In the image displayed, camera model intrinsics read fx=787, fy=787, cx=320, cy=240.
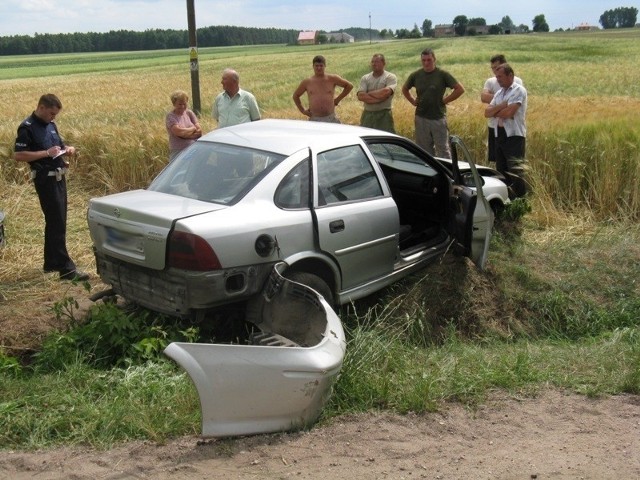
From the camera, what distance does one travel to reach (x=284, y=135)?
635 centimetres

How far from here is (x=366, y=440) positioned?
171 inches

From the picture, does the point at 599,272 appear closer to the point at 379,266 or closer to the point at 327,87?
the point at 379,266

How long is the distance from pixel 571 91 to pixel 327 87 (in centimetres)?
1396

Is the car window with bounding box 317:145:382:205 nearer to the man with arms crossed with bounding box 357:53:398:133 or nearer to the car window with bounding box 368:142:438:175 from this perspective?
the car window with bounding box 368:142:438:175

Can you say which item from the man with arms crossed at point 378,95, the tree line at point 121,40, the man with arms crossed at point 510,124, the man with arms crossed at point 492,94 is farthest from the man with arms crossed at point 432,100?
the tree line at point 121,40

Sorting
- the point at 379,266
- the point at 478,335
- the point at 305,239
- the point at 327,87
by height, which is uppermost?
the point at 327,87

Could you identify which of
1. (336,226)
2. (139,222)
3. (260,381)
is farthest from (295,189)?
(260,381)

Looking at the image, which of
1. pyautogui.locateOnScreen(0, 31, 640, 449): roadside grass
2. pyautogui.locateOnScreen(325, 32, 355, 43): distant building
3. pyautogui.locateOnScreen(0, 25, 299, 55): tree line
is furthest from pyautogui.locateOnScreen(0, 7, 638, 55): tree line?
pyautogui.locateOnScreen(0, 31, 640, 449): roadside grass

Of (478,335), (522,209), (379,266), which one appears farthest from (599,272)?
(379,266)

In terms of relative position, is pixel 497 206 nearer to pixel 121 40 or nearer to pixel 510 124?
pixel 510 124

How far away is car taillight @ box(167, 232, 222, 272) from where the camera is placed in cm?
518

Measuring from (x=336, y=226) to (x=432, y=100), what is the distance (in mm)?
5098

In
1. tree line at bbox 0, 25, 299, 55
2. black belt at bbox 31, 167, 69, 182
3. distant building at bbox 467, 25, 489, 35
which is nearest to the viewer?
black belt at bbox 31, 167, 69, 182

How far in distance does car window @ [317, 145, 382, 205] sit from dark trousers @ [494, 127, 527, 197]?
3592 mm
